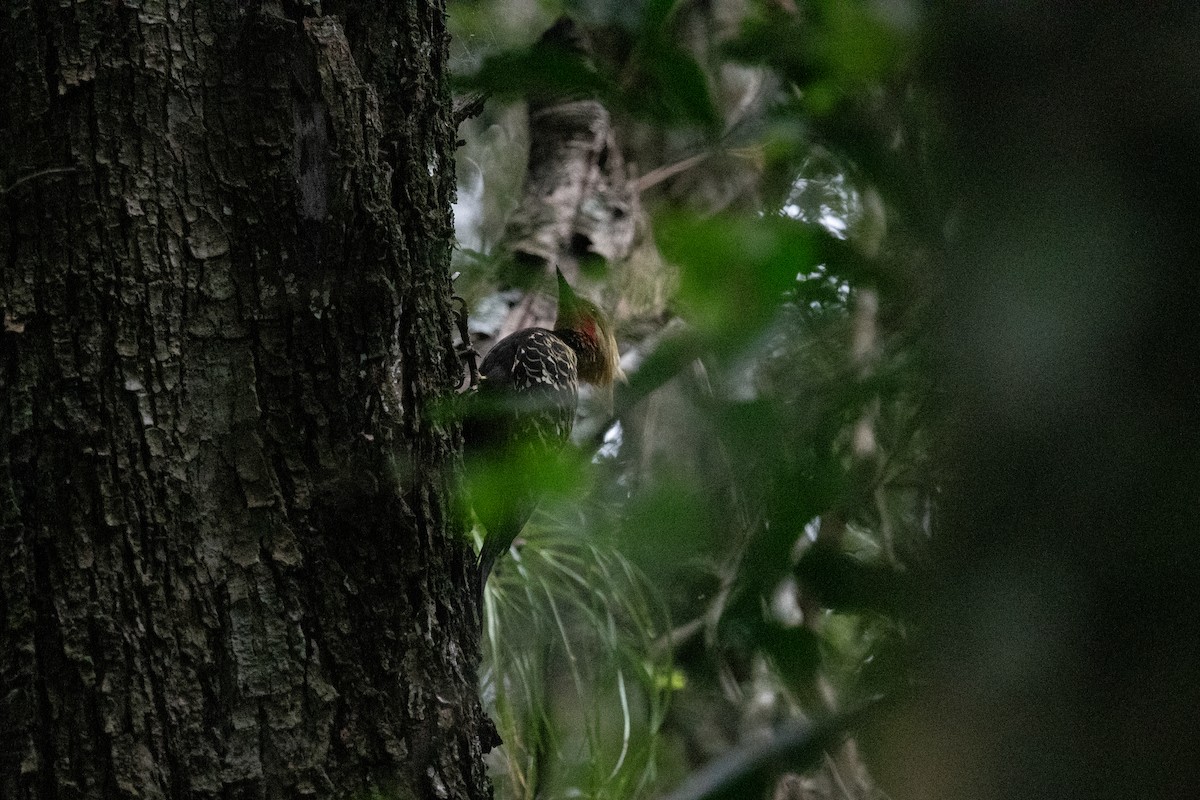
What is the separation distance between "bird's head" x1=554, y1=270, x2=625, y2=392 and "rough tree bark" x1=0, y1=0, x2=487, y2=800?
1.72 metres

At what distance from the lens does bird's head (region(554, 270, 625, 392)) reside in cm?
337

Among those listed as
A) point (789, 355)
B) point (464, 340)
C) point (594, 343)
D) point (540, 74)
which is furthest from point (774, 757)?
point (594, 343)

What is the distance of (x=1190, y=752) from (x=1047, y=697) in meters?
0.05

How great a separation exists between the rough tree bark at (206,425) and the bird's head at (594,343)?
172cm

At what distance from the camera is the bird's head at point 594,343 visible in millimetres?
3365

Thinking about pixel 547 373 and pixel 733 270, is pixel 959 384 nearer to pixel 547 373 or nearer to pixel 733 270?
pixel 733 270

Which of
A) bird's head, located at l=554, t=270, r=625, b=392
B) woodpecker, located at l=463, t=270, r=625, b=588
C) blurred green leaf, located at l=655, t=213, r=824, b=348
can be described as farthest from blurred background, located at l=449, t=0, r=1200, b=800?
bird's head, located at l=554, t=270, r=625, b=392

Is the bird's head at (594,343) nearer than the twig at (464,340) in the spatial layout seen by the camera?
No

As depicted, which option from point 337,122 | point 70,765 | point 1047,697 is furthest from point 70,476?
point 1047,697

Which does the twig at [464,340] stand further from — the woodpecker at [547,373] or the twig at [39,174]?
the twig at [39,174]

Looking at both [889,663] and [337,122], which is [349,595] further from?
[889,663]

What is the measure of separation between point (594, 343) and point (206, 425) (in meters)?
2.08

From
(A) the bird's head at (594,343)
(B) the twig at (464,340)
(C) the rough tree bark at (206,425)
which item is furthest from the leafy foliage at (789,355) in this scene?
(A) the bird's head at (594,343)

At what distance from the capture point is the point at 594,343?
3.50m
